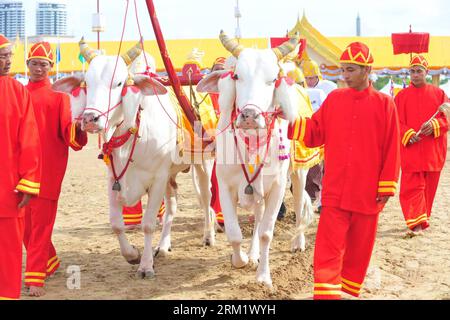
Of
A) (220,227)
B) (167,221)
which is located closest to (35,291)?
(167,221)

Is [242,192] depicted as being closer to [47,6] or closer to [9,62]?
[9,62]

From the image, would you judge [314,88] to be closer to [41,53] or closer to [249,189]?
[249,189]

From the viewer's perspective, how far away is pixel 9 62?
16.1 ft

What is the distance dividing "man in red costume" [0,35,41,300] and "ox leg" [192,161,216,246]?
311 cm

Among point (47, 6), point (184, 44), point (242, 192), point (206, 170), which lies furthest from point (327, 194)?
point (47, 6)

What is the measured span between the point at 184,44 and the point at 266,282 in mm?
31596

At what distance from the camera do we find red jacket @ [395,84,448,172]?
27.0ft

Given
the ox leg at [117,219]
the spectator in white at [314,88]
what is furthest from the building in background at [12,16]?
the ox leg at [117,219]

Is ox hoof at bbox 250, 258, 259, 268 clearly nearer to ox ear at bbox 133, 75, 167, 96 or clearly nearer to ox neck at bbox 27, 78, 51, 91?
ox ear at bbox 133, 75, 167, 96

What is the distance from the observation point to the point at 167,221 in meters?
7.50

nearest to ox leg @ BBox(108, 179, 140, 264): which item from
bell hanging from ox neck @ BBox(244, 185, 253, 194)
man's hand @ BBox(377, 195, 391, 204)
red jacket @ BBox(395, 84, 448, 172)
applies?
bell hanging from ox neck @ BBox(244, 185, 253, 194)

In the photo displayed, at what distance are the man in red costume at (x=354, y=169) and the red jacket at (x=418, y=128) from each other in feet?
10.8

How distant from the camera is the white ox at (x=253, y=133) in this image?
18.3 ft

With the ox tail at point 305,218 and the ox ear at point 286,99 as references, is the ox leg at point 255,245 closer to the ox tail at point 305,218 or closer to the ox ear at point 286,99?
the ox tail at point 305,218
